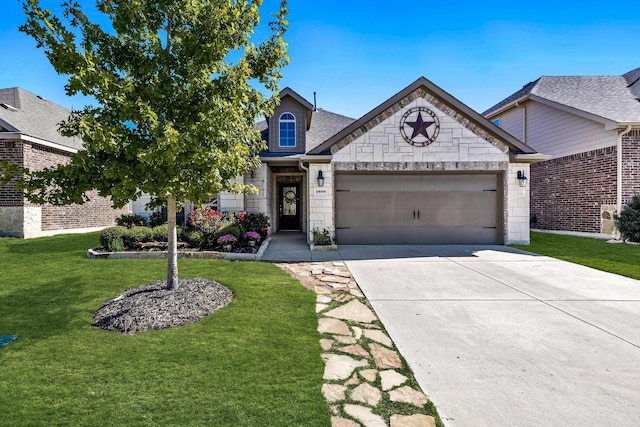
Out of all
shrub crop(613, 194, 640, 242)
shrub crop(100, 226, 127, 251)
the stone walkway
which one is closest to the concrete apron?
the stone walkway

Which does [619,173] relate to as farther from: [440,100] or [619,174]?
[440,100]

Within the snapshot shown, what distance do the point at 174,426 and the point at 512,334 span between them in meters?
3.84

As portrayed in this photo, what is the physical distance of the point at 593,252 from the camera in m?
9.17

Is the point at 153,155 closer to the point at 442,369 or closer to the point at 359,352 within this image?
Result: the point at 359,352

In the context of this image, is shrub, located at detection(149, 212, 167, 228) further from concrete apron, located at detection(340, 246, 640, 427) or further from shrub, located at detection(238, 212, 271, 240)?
concrete apron, located at detection(340, 246, 640, 427)

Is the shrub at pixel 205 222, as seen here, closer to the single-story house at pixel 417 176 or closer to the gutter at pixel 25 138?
the single-story house at pixel 417 176

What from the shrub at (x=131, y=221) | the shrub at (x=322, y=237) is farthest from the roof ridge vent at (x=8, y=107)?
the shrub at (x=322, y=237)

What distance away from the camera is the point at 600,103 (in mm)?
13000

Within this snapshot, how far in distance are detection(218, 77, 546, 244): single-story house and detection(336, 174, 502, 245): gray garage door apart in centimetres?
4

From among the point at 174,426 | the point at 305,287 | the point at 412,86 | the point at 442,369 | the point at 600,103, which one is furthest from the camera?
the point at 600,103

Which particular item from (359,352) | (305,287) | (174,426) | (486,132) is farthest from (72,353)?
(486,132)

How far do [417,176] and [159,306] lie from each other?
30.4 feet

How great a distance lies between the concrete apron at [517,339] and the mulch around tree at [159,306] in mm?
2628

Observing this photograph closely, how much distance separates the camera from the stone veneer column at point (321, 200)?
10.4 metres
